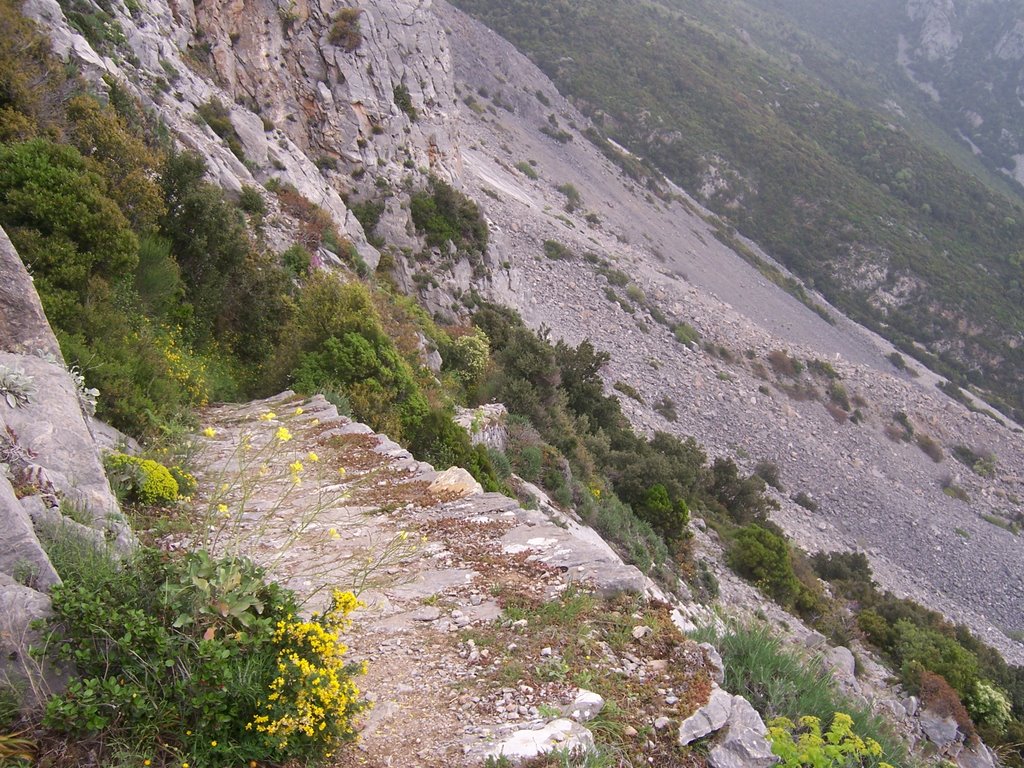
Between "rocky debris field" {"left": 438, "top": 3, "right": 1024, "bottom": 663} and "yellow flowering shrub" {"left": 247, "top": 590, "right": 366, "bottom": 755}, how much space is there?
18848 mm

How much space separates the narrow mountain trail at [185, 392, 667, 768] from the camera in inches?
130

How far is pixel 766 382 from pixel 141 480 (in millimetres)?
28761

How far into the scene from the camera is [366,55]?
19891mm

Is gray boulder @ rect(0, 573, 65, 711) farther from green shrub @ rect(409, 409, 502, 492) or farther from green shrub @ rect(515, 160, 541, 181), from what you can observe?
green shrub @ rect(515, 160, 541, 181)

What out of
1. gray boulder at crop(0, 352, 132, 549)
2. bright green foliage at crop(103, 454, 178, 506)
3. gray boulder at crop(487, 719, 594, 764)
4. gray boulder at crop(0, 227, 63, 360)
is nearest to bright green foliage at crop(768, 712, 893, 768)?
gray boulder at crop(487, 719, 594, 764)

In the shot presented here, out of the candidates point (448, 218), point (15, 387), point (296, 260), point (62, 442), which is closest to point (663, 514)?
point (296, 260)

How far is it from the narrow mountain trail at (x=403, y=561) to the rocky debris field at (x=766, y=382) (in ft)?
50.1

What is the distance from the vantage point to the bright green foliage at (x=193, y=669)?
2.58 meters

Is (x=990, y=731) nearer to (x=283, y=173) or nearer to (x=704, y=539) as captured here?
(x=704, y=539)

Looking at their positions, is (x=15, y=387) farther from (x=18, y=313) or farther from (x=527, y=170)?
(x=527, y=170)

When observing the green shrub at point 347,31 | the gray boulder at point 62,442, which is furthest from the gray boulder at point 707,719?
the green shrub at point 347,31

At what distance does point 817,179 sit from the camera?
171 feet

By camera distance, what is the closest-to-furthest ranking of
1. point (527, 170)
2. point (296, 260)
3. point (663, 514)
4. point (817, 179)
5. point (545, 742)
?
point (545, 742)
point (296, 260)
point (663, 514)
point (527, 170)
point (817, 179)

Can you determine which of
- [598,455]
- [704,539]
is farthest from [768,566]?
[598,455]
